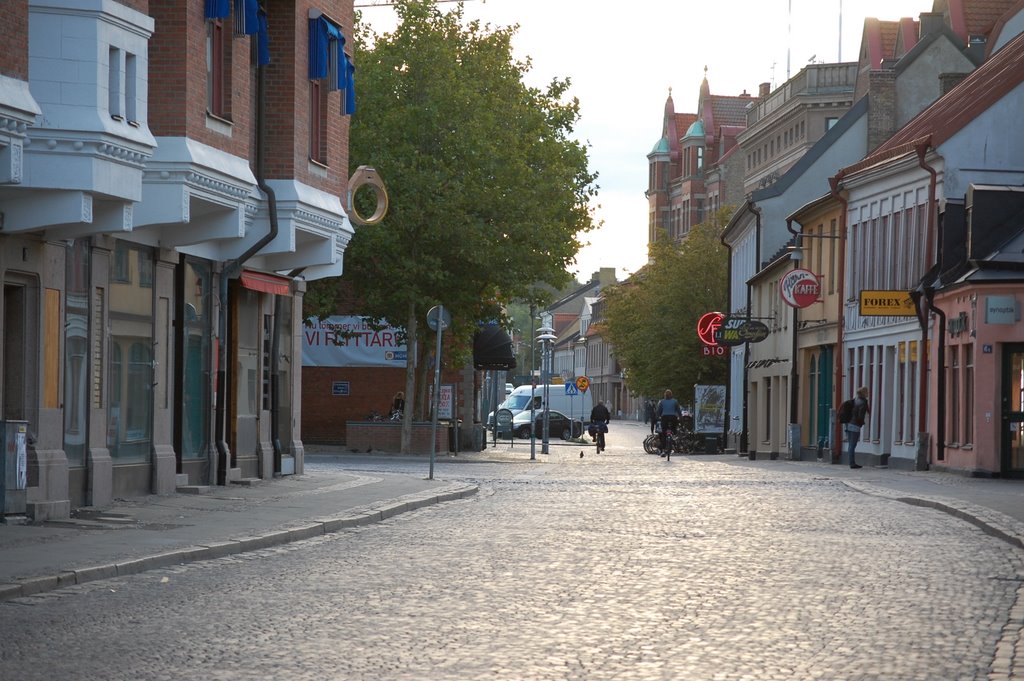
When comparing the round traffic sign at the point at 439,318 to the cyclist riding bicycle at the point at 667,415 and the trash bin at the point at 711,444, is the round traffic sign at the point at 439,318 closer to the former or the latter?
the cyclist riding bicycle at the point at 667,415

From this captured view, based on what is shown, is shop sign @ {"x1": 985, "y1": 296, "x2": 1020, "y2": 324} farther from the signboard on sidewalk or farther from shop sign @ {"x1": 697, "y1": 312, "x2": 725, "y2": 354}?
shop sign @ {"x1": 697, "y1": 312, "x2": 725, "y2": 354}

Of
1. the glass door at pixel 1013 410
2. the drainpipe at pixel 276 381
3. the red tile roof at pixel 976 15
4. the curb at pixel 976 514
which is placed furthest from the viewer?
the red tile roof at pixel 976 15

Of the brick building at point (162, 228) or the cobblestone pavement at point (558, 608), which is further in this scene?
the brick building at point (162, 228)

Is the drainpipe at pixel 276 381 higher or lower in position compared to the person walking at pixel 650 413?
higher

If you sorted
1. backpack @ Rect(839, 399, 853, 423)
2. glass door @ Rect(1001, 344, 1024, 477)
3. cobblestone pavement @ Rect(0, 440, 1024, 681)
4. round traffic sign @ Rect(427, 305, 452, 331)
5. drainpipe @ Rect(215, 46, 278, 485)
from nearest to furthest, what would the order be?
cobblestone pavement @ Rect(0, 440, 1024, 681), drainpipe @ Rect(215, 46, 278, 485), round traffic sign @ Rect(427, 305, 452, 331), glass door @ Rect(1001, 344, 1024, 477), backpack @ Rect(839, 399, 853, 423)

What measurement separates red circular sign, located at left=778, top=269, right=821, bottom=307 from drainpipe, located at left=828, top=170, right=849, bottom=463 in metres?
1.88

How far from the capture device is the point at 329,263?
2847 centimetres

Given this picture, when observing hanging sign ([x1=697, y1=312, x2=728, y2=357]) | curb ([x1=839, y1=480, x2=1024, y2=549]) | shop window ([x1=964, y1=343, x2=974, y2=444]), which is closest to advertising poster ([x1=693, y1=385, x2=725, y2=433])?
hanging sign ([x1=697, y1=312, x2=728, y2=357])

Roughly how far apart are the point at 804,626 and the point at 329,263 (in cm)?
1842

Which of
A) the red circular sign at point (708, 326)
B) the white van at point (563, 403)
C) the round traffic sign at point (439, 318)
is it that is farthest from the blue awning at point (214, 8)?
the white van at point (563, 403)

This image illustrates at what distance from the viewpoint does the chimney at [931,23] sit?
179 ft

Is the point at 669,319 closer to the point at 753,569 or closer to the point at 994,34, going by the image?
the point at 994,34

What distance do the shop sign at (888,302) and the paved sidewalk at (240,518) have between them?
5886mm

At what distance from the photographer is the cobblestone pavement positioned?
9188 millimetres
